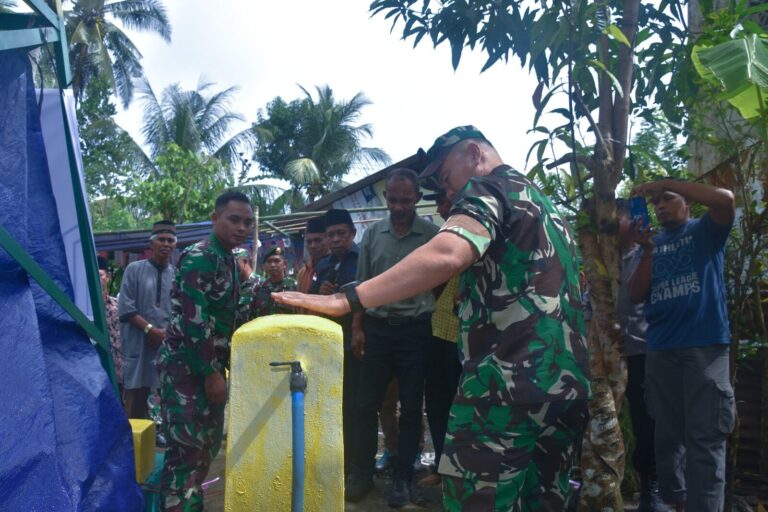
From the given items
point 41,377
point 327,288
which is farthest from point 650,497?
point 41,377

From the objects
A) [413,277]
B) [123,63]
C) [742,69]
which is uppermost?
[123,63]

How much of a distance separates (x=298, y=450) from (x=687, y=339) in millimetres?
2339

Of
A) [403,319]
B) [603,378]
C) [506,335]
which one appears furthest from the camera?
[403,319]

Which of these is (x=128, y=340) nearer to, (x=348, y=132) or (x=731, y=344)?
(x=731, y=344)

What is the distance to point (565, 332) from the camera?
261 cm

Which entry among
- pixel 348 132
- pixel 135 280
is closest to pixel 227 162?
pixel 348 132

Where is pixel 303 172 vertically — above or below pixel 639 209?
above

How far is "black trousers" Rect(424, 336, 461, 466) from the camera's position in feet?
17.1

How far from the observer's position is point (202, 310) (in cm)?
401

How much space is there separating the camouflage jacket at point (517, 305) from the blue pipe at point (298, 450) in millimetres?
581

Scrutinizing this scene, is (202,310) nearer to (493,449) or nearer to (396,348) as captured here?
(396,348)

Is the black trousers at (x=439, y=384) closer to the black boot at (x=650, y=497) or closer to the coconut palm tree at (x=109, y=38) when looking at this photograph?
the black boot at (x=650, y=497)

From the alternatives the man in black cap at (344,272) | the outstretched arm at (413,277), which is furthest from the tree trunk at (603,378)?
the man in black cap at (344,272)

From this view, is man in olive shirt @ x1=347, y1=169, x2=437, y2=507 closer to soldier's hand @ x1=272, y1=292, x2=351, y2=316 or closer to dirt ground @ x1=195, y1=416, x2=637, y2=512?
dirt ground @ x1=195, y1=416, x2=637, y2=512
